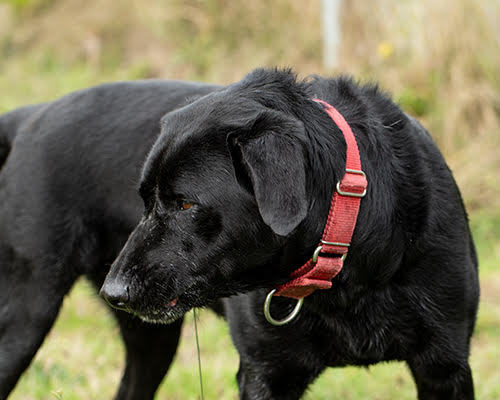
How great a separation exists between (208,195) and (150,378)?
1672mm

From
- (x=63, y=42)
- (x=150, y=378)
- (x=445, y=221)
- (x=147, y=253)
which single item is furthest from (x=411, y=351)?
(x=63, y=42)

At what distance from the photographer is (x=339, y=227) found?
7.87ft

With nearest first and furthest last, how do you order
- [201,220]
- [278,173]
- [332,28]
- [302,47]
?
1. [278,173]
2. [201,220]
3. [332,28]
4. [302,47]

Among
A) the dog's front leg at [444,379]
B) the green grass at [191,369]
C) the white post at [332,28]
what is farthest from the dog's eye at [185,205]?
the white post at [332,28]

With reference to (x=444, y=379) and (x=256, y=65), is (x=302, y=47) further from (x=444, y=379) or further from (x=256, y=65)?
(x=444, y=379)

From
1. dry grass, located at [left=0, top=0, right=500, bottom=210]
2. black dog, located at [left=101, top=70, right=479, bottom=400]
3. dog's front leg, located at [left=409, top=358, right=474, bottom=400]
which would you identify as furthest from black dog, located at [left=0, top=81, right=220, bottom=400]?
dry grass, located at [left=0, top=0, right=500, bottom=210]

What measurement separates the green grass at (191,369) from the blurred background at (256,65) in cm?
1

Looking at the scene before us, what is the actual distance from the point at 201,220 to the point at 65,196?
3.60ft

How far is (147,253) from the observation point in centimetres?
242

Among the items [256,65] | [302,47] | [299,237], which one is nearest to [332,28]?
[302,47]

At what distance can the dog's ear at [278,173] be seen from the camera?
85.3 inches

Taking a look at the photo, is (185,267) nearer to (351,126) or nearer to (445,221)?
(351,126)

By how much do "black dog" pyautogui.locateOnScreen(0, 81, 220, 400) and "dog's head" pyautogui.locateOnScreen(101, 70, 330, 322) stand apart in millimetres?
763

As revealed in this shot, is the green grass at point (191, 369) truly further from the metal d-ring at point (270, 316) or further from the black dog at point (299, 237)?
the metal d-ring at point (270, 316)
